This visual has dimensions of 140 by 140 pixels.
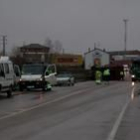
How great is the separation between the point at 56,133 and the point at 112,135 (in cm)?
142

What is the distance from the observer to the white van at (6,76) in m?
30.3

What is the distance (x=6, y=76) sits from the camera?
1220 inches

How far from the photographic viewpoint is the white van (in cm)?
3034

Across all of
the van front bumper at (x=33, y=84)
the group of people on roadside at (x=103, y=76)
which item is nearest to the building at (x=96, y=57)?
the group of people on roadside at (x=103, y=76)

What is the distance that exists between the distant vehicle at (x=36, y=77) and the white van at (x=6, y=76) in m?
6.65

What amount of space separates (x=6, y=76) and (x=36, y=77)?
27.8ft

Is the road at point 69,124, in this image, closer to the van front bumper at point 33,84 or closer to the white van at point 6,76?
the white van at point 6,76

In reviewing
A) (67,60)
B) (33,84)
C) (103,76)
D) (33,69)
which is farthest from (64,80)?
(67,60)

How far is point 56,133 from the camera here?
14023mm

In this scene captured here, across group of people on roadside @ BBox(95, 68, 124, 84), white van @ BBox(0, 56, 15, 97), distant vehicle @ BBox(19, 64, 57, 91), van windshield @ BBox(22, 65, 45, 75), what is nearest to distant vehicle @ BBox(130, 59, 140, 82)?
distant vehicle @ BBox(19, 64, 57, 91)

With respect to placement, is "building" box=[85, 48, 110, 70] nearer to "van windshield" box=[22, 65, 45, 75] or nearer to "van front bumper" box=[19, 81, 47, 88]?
"van windshield" box=[22, 65, 45, 75]

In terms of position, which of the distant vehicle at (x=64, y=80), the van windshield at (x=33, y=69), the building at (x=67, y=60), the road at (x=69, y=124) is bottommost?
the road at (x=69, y=124)

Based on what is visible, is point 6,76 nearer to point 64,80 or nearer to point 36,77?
point 36,77

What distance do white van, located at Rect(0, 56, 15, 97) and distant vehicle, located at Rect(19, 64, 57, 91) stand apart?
665cm
